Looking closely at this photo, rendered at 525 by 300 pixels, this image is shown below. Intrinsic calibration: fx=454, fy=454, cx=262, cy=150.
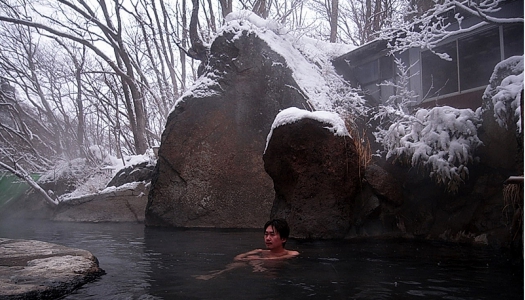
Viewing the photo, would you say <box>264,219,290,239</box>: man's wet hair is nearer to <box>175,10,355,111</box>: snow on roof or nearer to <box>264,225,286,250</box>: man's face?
<box>264,225,286,250</box>: man's face

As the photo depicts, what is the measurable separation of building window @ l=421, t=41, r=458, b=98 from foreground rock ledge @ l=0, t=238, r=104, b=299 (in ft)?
29.2

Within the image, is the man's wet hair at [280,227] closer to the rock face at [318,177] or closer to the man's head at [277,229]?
the man's head at [277,229]

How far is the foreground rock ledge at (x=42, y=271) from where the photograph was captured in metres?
3.30

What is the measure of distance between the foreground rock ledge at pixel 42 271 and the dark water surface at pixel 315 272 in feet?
0.41

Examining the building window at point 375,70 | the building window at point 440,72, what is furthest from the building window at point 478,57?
the building window at point 375,70

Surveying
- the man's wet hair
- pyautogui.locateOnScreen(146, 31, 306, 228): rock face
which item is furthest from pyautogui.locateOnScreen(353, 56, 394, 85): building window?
the man's wet hair

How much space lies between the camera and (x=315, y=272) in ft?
15.1

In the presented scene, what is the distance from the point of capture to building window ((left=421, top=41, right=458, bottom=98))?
432 inches

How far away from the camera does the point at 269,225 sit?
5.37m

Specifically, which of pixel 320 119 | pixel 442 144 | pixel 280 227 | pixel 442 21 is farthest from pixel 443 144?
pixel 442 21

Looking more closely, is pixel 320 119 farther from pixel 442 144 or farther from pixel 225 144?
pixel 225 144

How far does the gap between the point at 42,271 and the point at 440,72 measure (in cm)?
1023

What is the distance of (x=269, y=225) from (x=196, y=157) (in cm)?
532

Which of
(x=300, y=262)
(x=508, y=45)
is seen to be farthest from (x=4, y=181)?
(x=508, y=45)
